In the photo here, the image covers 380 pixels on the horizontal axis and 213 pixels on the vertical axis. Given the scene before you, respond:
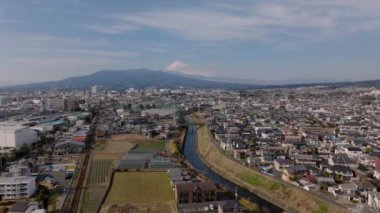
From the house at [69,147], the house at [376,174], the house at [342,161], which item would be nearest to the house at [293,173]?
the house at [342,161]

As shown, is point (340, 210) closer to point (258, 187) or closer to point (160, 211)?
point (258, 187)

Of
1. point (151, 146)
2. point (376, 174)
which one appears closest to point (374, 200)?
point (376, 174)

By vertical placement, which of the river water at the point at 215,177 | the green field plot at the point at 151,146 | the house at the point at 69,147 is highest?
the house at the point at 69,147

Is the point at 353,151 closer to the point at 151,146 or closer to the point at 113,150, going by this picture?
the point at 151,146

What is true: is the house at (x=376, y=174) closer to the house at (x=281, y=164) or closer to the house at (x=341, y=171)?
the house at (x=341, y=171)

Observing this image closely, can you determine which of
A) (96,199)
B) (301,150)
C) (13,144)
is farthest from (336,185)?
(13,144)

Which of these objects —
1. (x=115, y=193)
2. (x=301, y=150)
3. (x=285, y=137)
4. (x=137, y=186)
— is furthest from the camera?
(x=285, y=137)

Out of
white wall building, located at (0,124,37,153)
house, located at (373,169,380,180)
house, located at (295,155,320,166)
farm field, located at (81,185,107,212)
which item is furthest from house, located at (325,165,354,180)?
white wall building, located at (0,124,37,153)
